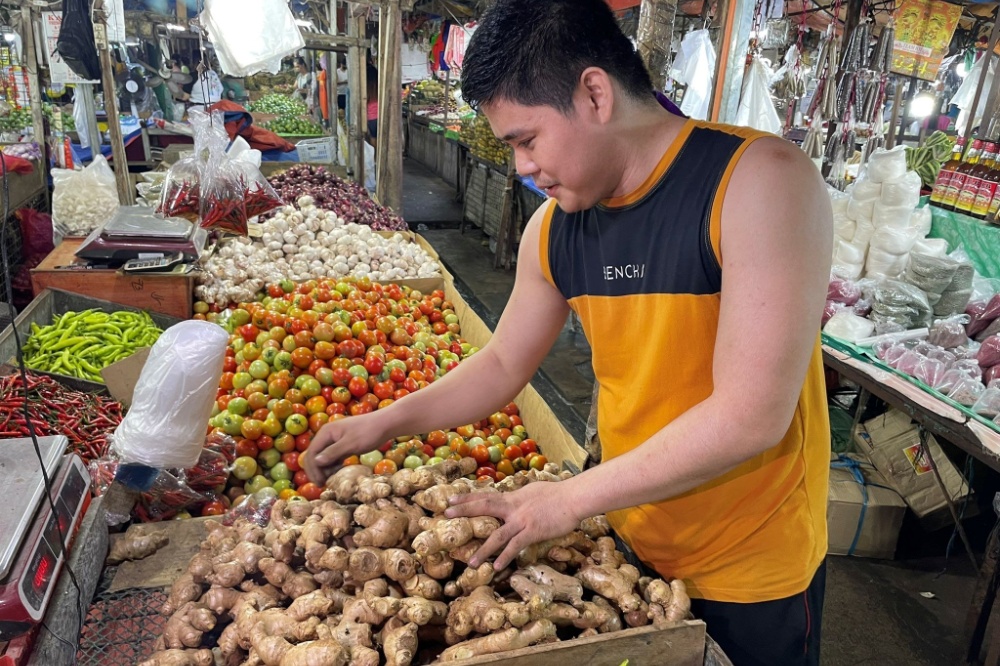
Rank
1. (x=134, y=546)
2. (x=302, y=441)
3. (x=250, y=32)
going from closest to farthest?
(x=134, y=546) → (x=302, y=441) → (x=250, y=32)

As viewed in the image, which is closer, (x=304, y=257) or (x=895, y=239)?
(x=895, y=239)

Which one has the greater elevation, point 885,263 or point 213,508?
point 885,263

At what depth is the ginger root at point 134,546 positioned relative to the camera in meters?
1.88

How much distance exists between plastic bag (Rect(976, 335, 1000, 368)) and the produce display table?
15.8 feet

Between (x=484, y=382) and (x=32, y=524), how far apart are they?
1.15 m

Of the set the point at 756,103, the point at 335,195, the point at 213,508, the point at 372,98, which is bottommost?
the point at 213,508

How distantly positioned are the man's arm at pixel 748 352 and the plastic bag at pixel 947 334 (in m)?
3.28

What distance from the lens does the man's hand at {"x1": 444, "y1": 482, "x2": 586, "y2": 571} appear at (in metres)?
1.29

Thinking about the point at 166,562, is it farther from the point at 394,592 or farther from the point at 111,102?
the point at 111,102

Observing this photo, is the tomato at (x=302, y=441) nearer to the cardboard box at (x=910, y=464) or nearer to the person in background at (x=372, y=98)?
the cardboard box at (x=910, y=464)

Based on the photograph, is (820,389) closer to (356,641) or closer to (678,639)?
(678,639)

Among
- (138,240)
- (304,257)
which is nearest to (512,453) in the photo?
(304,257)

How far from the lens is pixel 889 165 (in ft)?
14.5

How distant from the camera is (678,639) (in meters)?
1.29
